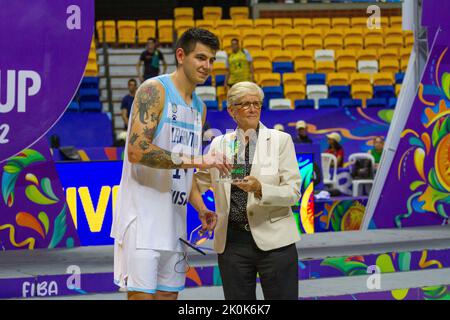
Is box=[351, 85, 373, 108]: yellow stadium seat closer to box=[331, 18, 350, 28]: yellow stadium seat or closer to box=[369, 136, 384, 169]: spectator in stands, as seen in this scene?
box=[369, 136, 384, 169]: spectator in stands

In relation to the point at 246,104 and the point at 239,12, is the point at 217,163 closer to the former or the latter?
the point at 246,104

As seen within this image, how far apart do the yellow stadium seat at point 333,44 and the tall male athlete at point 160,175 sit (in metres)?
16.6

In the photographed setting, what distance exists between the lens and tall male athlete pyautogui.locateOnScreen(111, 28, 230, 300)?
13.3 feet

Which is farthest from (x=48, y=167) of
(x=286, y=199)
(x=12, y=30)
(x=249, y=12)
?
(x=249, y=12)

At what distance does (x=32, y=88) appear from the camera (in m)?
7.88

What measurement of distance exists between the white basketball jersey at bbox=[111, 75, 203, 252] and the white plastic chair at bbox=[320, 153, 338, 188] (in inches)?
366

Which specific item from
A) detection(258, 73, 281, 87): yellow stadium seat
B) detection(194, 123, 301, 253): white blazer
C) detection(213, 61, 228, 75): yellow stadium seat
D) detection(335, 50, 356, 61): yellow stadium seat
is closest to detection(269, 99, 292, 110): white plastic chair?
detection(258, 73, 281, 87): yellow stadium seat

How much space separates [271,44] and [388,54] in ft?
8.67

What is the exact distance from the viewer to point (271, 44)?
20078mm

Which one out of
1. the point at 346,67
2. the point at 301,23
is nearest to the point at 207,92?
the point at 346,67

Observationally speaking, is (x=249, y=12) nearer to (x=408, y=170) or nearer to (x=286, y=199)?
(x=408, y=170)

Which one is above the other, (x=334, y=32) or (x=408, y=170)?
(x=334, y=32)

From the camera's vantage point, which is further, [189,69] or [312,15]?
[312,15]
